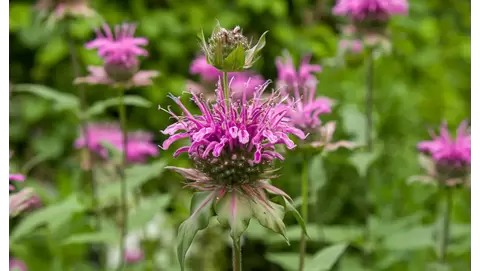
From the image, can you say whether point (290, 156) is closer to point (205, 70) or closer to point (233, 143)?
point (233, 143)

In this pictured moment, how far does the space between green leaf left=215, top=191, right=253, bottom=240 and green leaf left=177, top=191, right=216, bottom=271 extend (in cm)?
2

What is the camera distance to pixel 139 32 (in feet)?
9.36

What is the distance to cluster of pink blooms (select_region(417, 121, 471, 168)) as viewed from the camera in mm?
1316

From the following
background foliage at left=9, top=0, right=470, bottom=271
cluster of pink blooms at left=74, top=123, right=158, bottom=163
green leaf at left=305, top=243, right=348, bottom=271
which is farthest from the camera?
cluster of pink blooms at left=74, top=123, right=158, bottom=163

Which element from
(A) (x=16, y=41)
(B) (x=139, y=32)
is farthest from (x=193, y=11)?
(A) (x=16, y=41)

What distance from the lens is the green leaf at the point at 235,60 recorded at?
0.78 m

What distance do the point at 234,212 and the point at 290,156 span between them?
43 centimetres

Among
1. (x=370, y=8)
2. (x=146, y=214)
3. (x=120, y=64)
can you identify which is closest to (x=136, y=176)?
(x=146, y=214)

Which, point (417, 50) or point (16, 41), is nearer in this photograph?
point (16, 41)

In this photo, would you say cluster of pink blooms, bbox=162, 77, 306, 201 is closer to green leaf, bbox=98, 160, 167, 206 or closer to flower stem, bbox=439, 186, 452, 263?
green leaf, bbox=98, 160, 167, 206

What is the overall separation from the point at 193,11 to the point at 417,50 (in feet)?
4.49

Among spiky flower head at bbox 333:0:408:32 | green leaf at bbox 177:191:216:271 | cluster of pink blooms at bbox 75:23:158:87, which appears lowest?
green leaf at bbox 177:191:216:271

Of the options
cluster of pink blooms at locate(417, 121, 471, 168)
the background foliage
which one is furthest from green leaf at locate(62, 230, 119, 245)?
cluster of pink blooms at locate(417, 121, 471, 168)

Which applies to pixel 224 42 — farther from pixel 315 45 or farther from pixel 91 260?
pixel 315 45
